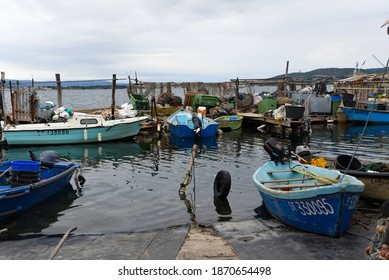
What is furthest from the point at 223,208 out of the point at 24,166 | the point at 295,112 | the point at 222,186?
the point at 295,112

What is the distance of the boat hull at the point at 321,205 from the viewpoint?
748 centimetres

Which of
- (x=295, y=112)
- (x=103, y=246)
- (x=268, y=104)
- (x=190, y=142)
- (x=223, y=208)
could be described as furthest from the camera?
(x=268, y=104)

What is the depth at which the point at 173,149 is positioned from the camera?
2162 cm

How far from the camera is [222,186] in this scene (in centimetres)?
1176

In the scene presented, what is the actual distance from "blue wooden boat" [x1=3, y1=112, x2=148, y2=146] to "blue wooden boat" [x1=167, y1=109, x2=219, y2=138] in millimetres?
3569

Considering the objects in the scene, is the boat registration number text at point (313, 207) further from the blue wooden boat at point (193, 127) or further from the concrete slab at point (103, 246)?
the blue wooden boat at point (193, 127)

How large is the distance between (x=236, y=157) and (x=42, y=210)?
10.4 m

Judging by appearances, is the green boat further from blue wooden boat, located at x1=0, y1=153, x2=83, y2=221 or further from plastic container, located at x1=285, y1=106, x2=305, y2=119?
blue wooden boat, located at x1=0, y1=153, x2=83, y2=221

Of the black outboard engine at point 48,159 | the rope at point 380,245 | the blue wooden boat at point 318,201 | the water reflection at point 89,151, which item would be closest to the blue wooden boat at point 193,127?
the water reflection at point 89,151

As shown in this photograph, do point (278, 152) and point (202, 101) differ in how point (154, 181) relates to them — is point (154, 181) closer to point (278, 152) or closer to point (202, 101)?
point (278, 152)

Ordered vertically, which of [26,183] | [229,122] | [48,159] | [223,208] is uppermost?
[229,122]

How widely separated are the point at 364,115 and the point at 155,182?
914 inches
